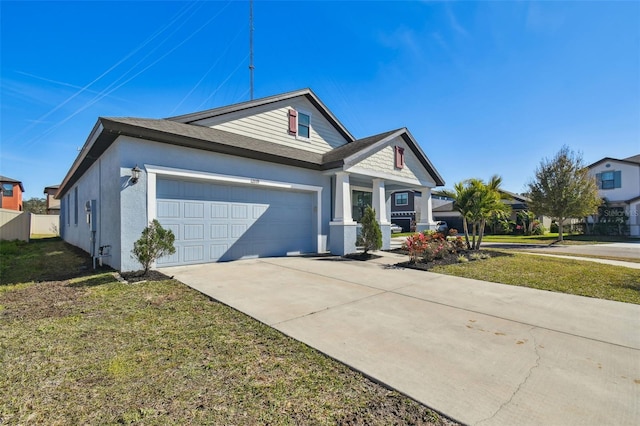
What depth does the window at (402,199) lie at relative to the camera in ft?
115

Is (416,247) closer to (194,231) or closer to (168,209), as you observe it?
(194,231)

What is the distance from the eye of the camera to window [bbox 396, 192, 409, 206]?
3506cm

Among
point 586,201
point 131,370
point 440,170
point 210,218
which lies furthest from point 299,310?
point 586,201

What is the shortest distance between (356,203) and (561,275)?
831cm

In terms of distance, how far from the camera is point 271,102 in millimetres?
11602

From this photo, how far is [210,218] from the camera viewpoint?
888 cm

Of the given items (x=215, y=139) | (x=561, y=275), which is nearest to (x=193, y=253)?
(x=215, y=139)

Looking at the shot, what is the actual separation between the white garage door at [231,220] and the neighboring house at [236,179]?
33mm

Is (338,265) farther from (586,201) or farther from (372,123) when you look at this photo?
(586,201)

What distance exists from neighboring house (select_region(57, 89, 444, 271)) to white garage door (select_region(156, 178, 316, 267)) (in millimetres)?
33

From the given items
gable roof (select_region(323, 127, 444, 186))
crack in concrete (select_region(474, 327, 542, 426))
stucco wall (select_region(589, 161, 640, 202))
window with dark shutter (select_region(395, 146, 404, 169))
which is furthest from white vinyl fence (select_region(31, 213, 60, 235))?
stucco wall (select_region(589, 161, 640, 202))

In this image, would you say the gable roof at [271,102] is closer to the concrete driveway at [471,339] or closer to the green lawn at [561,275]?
the concrete driveway at [471,339]

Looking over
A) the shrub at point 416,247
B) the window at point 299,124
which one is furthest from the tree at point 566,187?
the window at point 299,124

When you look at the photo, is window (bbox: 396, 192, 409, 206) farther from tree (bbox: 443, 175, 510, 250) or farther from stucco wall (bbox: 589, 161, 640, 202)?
tree (bbox: 443, 175, 510, 250)
